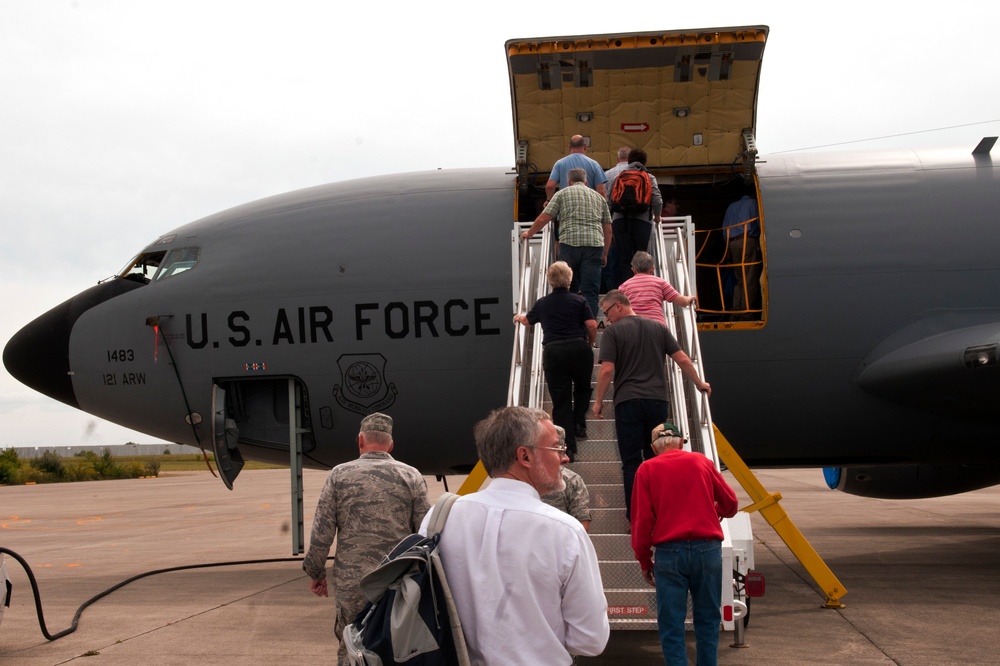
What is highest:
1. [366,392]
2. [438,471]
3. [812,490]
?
[366,392]

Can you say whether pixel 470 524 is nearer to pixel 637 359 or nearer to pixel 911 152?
pixel 637 359

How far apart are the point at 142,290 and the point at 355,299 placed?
2.65 m

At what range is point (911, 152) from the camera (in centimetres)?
1097

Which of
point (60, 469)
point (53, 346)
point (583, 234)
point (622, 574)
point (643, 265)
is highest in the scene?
point (583, 234)

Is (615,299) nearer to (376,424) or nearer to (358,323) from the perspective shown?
(376,424)

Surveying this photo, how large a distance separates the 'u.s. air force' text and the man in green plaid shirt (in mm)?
1705

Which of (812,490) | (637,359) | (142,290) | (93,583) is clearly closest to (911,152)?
(637,359)

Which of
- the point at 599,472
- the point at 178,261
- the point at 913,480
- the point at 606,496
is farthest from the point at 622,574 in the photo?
the point at 913,480

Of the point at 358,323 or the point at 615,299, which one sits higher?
the point at 358,323

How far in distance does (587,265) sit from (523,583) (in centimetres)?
588

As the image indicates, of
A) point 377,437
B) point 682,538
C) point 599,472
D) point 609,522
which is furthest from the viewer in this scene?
point 599,472

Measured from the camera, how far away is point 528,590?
2.92 metres

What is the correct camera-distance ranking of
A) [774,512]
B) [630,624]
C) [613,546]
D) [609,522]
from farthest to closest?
[774,512] < [609,522] < [613,546] < [630,624]

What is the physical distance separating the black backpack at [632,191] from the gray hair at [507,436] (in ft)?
20.4
